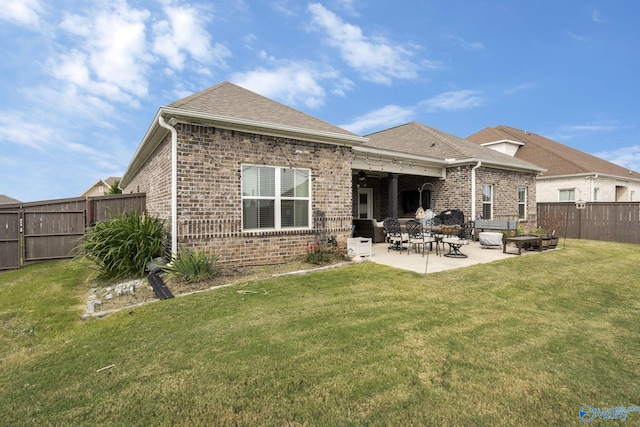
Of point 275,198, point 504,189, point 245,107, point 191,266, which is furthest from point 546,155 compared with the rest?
point 191,266

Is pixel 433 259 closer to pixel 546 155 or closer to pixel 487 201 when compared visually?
pixel 487 201

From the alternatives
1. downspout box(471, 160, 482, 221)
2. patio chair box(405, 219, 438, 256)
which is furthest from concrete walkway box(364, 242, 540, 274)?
downspout box(471, 160, 482, 221)

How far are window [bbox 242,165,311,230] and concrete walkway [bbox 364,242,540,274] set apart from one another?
8.00 feet

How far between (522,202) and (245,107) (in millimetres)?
13693

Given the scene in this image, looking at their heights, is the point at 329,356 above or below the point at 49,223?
below

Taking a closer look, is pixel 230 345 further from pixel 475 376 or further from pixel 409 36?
pixel 409 36

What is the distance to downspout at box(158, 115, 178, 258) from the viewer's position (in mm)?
6648

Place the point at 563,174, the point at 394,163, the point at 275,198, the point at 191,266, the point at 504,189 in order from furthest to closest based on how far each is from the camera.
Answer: the point at 563,174
the point at 504,189
the point at 394,163
the point at 275,198
the point at 191,266

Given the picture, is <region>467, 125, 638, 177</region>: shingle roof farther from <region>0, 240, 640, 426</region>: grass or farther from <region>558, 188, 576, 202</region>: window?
<region>0, 240, 640, 426</region>: grass

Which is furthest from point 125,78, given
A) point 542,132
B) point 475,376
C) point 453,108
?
point 542,132

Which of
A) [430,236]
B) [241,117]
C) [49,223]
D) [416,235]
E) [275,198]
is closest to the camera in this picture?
[241,117]

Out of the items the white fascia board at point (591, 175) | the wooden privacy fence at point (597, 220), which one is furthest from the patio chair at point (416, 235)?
the white fascia board at point (591, 175)

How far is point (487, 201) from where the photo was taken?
13.4 meters

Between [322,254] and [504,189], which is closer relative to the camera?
[322,254]
